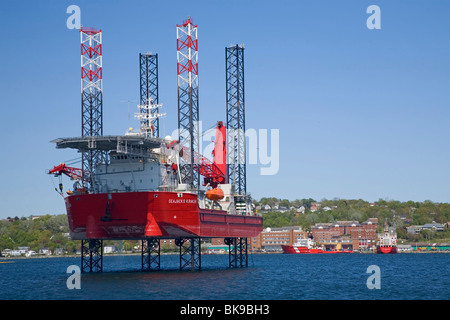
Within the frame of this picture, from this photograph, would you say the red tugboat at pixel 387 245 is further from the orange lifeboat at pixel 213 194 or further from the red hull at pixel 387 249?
the orange lifeboat at pixel 213 194

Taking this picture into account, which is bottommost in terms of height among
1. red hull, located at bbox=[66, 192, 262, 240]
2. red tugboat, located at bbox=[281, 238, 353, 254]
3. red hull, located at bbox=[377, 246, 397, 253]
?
red tugboat, located at bbox=[281, 238, 353, 254]

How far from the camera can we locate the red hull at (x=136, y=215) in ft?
180

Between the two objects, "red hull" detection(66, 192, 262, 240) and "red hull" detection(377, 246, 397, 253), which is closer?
"red hull" detection(66, 192, 262, 240)

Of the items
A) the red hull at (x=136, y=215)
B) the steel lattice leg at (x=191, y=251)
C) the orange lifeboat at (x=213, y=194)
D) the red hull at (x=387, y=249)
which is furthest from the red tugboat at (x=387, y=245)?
the red hull at (x=136, y=215)

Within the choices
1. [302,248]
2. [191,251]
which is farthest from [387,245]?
[191,251]

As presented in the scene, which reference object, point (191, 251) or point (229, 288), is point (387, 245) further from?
point (229, 288)

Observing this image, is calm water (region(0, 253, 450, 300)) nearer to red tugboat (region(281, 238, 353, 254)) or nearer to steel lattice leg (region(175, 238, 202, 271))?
steel lattice leg (region(175, 238, 202, 271))

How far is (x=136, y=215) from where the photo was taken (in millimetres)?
54969

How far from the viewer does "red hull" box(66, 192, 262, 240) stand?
5494cm

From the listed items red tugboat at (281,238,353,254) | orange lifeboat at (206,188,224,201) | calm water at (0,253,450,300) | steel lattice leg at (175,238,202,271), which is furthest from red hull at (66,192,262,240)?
red tugboat at (281,238,353,254)

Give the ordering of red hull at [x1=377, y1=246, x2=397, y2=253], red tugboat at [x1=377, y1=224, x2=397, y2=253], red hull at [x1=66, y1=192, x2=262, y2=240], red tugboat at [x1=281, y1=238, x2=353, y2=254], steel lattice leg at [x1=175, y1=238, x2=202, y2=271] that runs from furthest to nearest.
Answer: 1. red tugboat at [x1=281, y1=238, x2=353, y2=254]
2. red tugboat at [x1=377, y1=224, x2=397, y2=253]
3. red hull at [x1=377, y1=246, x2=397, y2=253]
4. steel lattice leg at [x1=175, y1=238, x2=202, y2=271]
5. red hull at [x1=66, y1=192, x2=262, y2=240]

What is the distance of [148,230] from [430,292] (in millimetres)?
22354
